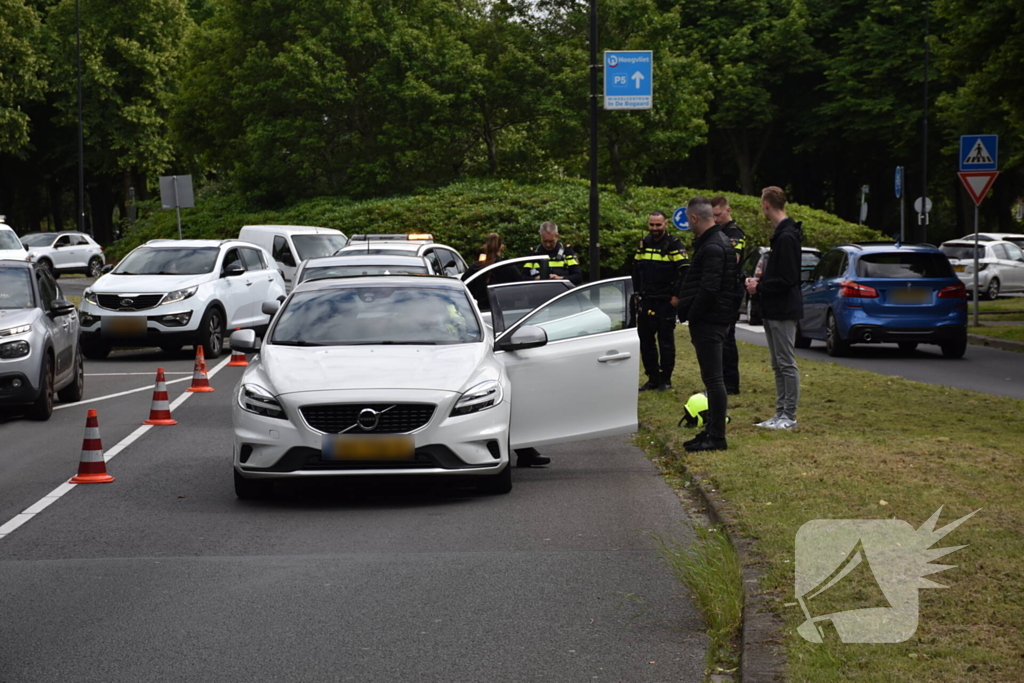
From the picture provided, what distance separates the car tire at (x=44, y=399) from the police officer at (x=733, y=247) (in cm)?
643

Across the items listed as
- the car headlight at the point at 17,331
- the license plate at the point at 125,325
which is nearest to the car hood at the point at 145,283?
the license plate at the point at 125,325

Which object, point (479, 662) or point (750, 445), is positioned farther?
point (750, 445)

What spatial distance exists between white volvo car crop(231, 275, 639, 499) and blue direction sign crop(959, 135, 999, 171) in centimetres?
1471

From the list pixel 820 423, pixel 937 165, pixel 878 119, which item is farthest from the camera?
pixel 937 165

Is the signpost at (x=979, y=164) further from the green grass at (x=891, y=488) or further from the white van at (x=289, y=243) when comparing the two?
the white van at (x=289, y=243)

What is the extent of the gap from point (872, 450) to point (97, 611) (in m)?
5.84

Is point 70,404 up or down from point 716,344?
down

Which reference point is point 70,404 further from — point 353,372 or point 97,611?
point 97,611

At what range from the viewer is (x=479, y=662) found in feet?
17.8

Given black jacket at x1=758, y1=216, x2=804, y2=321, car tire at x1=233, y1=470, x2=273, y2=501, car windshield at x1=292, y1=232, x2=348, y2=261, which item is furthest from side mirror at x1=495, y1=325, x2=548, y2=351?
car windshield at x1=292, y1=232, x2=348, y2=261

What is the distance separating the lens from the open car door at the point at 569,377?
390 inches

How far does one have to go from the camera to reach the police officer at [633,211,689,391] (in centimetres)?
1446

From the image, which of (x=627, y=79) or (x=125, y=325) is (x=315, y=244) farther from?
(x=125, y=325)

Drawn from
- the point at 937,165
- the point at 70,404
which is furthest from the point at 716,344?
the point at 937,165
